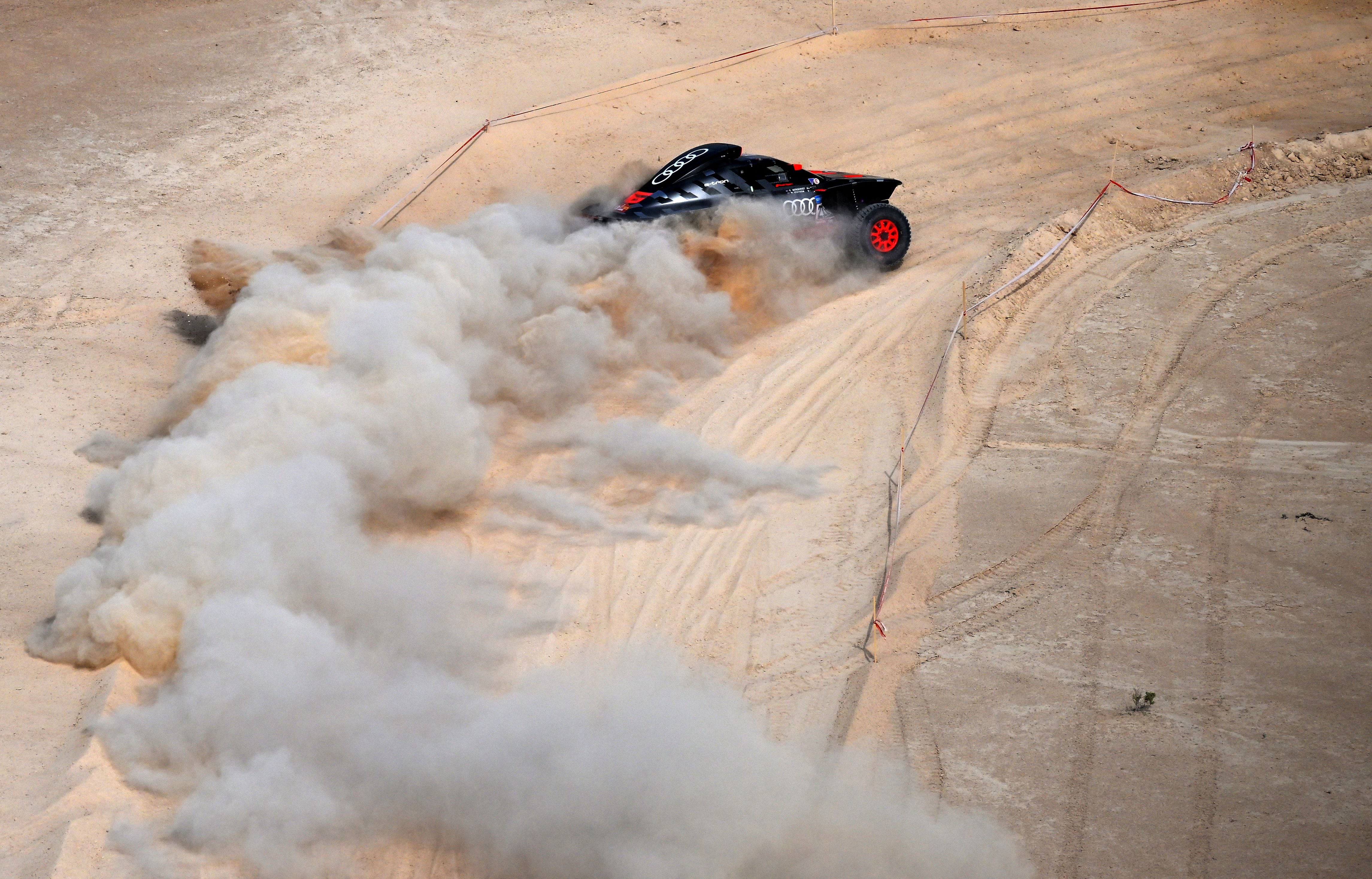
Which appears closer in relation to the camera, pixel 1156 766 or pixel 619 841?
pixel 619 841

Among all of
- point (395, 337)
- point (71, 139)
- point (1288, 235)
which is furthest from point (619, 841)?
point (71, 139)

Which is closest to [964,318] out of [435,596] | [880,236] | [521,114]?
[880,236]

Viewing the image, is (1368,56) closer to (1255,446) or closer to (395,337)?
(1255,446)

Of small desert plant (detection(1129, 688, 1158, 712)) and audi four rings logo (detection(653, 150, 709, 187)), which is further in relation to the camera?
audi four rings logo (detection(653, 150, 709, 187))

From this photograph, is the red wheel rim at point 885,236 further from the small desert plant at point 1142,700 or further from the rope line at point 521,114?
the small desert plant at point 1142,700

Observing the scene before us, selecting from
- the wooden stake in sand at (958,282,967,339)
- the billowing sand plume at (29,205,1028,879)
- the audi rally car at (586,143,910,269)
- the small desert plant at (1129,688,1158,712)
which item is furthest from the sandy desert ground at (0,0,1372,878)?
the audi rally car at (586,143,910,269)

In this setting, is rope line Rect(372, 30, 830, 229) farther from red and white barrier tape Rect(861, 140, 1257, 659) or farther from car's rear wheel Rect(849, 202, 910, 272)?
red and white barrier tape Rect(861, 140, 1257, 659)

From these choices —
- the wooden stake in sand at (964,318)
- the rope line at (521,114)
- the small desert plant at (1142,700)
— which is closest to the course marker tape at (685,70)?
the rope line at (521,114)
